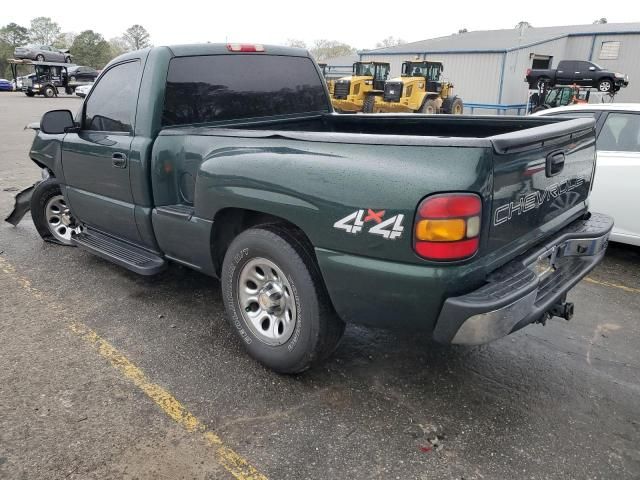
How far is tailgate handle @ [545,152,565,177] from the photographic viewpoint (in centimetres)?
265

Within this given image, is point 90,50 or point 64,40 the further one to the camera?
point 64,40

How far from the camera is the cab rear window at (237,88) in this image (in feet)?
11.9

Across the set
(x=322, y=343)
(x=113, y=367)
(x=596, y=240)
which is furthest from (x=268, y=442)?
(x=596, y=240)

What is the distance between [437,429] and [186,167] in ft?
7.35

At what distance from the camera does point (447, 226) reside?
219 centimetres

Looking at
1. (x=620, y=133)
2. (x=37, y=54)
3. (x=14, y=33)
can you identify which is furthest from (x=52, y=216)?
(x=14, y=33)

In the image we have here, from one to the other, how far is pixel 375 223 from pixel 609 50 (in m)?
36.7

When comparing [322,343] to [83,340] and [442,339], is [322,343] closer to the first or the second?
[442,339]

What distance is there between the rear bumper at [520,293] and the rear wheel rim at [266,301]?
908 mm

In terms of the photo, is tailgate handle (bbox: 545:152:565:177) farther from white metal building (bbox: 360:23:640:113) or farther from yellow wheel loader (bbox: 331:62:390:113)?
white metal building (bbox: 360:23:640:113)

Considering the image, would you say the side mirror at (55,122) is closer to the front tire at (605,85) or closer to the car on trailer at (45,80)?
the front tire at (605,85)

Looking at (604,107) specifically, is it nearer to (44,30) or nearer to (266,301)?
(266,301)

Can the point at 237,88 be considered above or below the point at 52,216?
above

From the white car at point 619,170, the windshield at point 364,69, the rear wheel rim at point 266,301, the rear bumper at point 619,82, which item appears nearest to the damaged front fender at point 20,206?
the rear wheel rim at point 266,301
